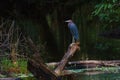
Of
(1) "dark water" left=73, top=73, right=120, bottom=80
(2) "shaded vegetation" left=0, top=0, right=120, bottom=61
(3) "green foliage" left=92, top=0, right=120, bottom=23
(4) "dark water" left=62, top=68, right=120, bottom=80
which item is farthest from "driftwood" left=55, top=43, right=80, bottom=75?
(3) "green foliage" left=92, top=0, right=120, bottom=23

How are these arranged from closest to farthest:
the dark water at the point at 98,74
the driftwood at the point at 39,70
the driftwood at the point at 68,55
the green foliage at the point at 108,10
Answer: the driftwood at the point at 39,70, the driftwood at the point at 68,55, the dark water at the point at 98,74, the green foliage at the point at 108,10

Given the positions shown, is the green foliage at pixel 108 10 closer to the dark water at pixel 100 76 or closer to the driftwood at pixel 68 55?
the dark water at pixel 100 76

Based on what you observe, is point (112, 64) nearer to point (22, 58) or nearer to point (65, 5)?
point (22, 58)

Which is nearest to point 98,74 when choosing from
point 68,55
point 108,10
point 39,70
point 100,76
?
point 100,76

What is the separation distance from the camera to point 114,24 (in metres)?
24.8

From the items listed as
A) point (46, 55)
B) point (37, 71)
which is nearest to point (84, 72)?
point (37, 71)

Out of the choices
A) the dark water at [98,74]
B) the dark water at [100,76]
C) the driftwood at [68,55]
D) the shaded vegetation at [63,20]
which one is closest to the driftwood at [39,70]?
the driftwood at [68,55]

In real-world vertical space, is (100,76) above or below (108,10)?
below

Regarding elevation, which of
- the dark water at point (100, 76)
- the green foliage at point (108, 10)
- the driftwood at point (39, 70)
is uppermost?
the green foliage at point (108, 10)

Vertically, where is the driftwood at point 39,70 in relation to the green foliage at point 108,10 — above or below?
→ below

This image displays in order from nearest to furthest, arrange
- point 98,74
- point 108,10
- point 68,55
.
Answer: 1. point 68,55
2. point 98,74
3. point 108,10

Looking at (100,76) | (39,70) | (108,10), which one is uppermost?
(108,10)

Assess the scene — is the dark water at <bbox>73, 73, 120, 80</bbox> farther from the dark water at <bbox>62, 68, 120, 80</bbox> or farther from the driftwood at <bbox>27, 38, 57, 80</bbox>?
the driftwood at <bbox>27, 38, 57, 80</bbox>

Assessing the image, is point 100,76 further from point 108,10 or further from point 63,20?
point 63,20
